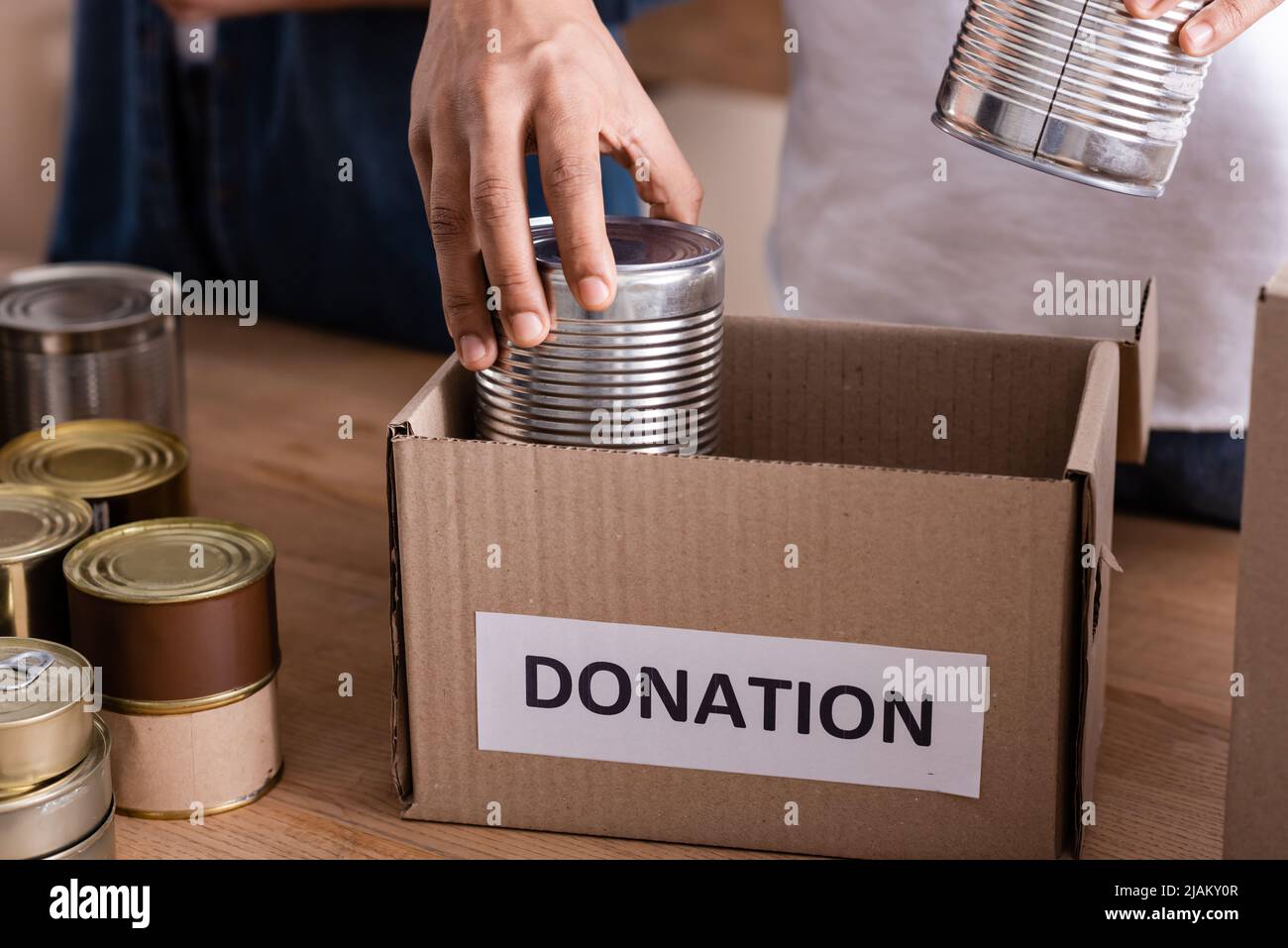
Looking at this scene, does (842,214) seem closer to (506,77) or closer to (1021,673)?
(506,77)

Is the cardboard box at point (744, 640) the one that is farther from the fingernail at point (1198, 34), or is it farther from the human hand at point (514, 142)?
the fingernail at point (1198, 34)

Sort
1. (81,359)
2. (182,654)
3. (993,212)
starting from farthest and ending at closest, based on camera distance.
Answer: (993,212) → (81,359) → (182,654)

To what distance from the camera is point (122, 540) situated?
Result: 87cm

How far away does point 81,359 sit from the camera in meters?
1.13

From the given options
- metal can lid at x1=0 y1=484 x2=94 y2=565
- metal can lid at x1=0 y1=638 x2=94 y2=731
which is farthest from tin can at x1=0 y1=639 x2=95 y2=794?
metal can lid at x1=0 y1=484 x2=94 y2=565

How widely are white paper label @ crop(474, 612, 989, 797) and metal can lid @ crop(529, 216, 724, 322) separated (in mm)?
166

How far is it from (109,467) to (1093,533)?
2.08 feet

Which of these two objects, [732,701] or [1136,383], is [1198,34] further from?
[732,701]

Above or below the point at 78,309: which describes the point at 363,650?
below

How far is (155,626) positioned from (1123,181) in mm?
549

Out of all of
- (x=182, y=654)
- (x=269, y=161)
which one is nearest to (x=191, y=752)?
(x=182, y=654)

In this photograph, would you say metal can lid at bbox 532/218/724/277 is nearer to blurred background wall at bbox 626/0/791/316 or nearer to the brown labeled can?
the brown labeled can

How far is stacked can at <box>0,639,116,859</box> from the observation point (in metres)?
0.71

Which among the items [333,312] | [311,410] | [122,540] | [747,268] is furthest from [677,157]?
[747,268]
